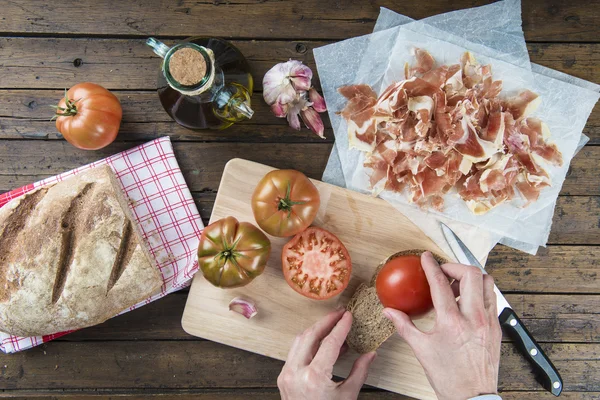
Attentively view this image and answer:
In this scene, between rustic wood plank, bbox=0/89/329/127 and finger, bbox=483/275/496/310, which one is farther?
rustic wood plank, bbox=0/89/329/127

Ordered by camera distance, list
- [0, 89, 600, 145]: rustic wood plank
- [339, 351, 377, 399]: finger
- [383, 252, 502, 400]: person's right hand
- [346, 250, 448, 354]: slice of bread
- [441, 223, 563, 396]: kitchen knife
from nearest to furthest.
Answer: [383, 252, 502, 400]: person's right hand → [339, 351, 377, 399]: finger → [346, 250, 448, 354]: slice of bread → [441, 223, 563, 396]: kitchen knife → [0, 89, 600, 145]: rustic wood plank

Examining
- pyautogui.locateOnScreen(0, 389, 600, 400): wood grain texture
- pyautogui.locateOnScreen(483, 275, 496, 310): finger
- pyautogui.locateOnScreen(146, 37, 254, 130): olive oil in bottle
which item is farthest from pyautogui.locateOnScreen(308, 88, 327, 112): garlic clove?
pyautogui.locateOnScreen(0, 389, 600, 400): wood grain texture

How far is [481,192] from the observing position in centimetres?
165

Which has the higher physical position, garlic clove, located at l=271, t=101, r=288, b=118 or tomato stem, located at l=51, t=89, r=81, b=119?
tomato stem, located at l=51, t=89, r=81, b=119

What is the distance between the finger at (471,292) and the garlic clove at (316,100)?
769 mm

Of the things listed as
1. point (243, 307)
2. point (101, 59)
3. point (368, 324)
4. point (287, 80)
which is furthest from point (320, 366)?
point (101, 59)

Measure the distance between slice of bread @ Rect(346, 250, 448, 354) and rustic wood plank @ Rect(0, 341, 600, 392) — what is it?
1.22 feet

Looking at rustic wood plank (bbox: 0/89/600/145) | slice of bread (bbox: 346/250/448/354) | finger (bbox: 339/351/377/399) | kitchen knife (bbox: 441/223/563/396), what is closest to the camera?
finger (bbox: 339/351/377/399)

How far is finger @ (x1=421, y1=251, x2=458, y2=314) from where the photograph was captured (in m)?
1.35

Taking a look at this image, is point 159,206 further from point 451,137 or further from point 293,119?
point 451,137

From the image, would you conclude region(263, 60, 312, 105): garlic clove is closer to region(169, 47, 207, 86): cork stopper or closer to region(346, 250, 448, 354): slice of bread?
region(169, 47, 207, 86): cork stopper

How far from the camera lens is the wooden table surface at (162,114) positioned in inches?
70.7

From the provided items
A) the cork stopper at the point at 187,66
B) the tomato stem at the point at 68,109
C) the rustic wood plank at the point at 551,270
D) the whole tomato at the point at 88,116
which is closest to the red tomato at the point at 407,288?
the rustic wood plank at the point at 551,270

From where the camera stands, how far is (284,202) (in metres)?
1.52
